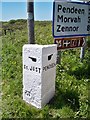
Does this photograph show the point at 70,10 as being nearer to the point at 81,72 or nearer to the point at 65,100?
the point at 81,72

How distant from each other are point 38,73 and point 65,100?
2.26 ft

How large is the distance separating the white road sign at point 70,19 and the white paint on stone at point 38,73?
67 centimetres

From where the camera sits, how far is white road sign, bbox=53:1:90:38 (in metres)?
4.38

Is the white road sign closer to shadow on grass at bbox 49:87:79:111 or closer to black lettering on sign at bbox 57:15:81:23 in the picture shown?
black lettering on sign at bbox 57:15:81:23

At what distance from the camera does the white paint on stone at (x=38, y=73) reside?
3.67 meters

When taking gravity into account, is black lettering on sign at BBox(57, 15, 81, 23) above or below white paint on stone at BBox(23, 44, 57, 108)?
above

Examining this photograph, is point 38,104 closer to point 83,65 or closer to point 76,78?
point 76,78

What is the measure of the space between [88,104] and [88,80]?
1.02 m

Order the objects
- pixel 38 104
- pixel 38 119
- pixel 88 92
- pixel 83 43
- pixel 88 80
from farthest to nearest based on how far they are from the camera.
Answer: pixel 83 43 < pixel 88 80 < pixel 88 92 < pixel 38 104 < pixel 38 119

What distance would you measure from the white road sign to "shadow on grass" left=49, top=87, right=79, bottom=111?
104 centimetres

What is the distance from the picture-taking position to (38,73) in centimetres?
371

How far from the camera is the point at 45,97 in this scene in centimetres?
388

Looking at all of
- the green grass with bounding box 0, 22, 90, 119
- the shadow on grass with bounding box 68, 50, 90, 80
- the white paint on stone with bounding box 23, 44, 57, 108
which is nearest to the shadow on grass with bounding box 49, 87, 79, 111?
the green grass with bounding box 0, 22, 90, 119

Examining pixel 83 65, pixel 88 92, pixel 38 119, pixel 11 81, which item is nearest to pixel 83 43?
pixel 83 65
